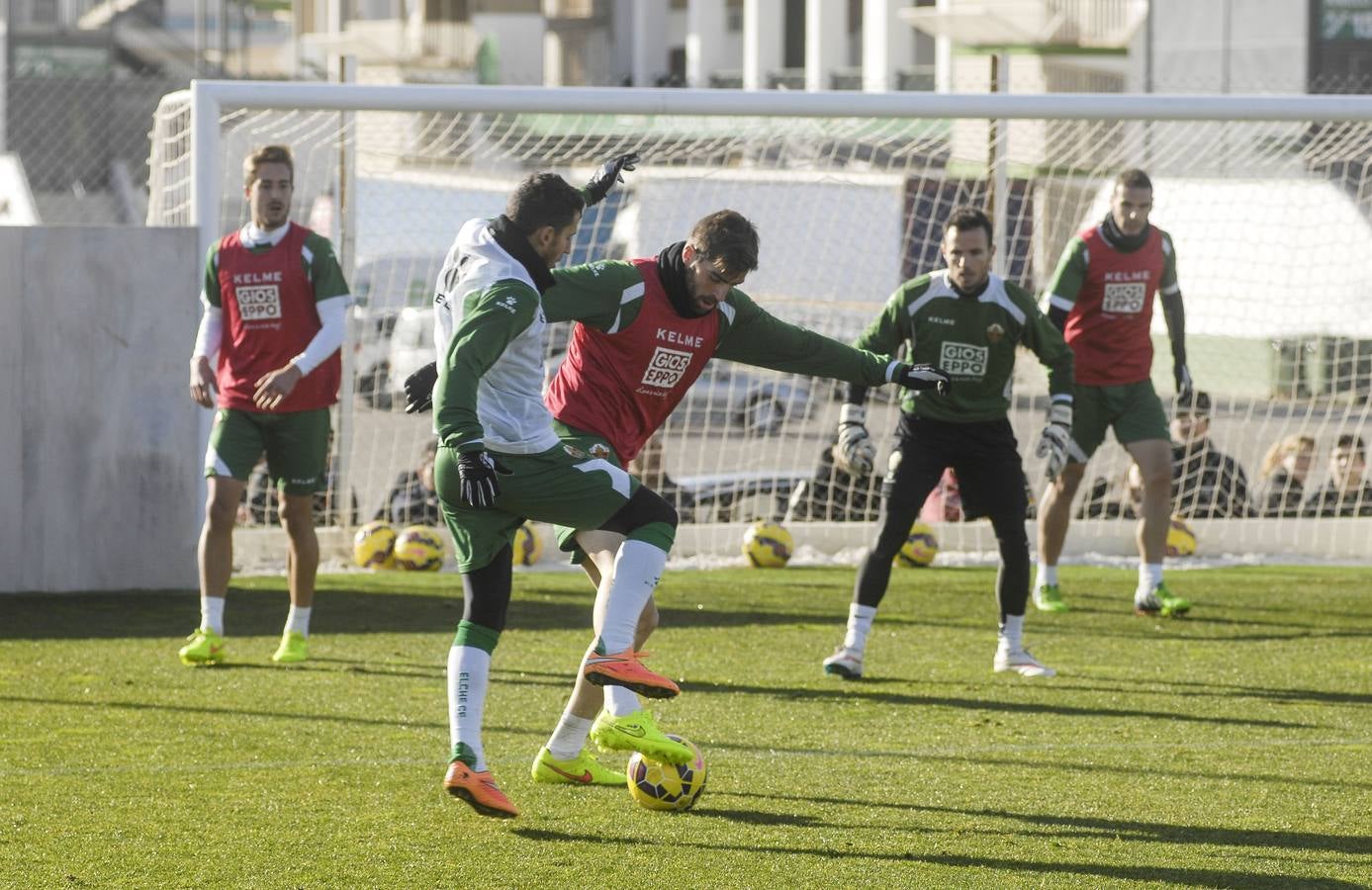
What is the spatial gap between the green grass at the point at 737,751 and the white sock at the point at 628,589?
1.75 ft

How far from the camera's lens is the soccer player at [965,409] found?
7.45m

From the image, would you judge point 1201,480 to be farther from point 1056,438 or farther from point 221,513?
point 221,513

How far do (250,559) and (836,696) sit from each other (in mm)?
4841

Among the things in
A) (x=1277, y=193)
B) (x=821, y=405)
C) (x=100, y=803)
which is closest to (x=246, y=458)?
(x=100, y=803)

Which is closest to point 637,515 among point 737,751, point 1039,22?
→ point 737,751

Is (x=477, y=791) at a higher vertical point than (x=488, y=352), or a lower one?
lower

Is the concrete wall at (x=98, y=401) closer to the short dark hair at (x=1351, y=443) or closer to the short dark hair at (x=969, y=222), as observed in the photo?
the short dark hair at (x=969, y=222)

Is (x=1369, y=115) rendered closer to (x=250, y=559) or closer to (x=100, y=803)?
(x=250, y=559)

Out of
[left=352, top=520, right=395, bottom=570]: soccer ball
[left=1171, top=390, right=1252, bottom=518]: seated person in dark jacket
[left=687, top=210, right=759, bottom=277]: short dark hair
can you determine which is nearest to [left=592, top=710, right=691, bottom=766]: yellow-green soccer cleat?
[left=687, top=210, right=759, bottom=277]: short dark hair

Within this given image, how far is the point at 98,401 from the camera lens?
31.8ft

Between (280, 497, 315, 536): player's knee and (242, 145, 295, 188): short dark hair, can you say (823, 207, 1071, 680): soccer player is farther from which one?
(242, 145, 295, 188): short dark hair

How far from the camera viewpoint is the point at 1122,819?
212 inches

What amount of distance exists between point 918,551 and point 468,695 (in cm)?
630

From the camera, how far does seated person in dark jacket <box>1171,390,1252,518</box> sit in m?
11.8
